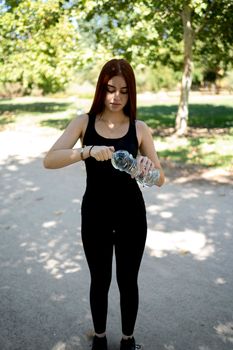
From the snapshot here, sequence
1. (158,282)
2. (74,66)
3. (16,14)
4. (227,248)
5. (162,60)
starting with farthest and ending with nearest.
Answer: (162,60) < (74,66) < (16,14) < (227,248) < (158,282)

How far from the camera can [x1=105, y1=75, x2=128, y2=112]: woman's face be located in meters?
2.48

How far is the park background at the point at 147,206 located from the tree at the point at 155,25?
0.04 meters

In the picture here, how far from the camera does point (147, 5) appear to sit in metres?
10.9

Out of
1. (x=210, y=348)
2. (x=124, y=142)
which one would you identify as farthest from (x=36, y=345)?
(x=124, y=142)

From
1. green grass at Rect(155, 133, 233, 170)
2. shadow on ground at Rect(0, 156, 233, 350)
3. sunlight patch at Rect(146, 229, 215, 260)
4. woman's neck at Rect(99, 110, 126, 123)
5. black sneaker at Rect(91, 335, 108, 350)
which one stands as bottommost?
green grass at Rect(155, 133, 233, 170)

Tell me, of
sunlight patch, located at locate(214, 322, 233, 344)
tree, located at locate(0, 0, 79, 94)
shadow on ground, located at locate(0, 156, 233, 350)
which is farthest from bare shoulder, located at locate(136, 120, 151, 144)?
tree, located at locate(0, 0, 79, 94)

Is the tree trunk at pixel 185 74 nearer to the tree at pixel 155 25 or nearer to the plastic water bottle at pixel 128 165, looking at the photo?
the tree at pixel 155 25

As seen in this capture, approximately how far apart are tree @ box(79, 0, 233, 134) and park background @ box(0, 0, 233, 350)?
43 millimetres

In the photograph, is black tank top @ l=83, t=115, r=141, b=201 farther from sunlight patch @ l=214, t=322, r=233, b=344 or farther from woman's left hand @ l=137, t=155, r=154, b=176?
sunlight patch @ l=214, t=322, r=233, b=344

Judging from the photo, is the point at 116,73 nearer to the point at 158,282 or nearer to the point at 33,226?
the point at 158,282

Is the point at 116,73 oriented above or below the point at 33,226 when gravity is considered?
above

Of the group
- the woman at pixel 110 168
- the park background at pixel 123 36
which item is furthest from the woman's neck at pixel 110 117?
the park background at pixel 123 36

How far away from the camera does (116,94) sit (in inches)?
98.6

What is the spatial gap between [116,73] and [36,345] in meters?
2.21
